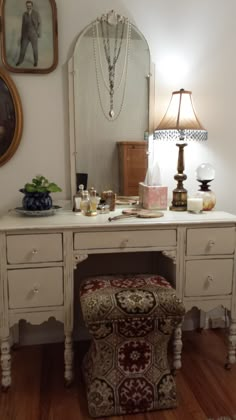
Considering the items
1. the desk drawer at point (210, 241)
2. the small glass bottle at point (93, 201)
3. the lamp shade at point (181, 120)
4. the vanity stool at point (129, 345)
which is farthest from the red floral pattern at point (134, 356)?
the lamp shade at point (181, 120)

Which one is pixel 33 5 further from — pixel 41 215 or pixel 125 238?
pixel 125 238

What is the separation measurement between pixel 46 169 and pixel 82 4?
2.99 ft

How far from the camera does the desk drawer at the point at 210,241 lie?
1.77 metres

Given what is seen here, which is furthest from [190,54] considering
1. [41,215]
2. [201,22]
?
[41,215]

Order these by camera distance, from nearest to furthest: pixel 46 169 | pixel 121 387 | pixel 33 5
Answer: pixel 121 387, pixel 33 5, pixel 46 169

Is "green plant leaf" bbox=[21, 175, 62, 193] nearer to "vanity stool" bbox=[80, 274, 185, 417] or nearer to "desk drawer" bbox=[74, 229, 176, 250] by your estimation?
"desk drawer" bbox=[74, 229, 176, 250]

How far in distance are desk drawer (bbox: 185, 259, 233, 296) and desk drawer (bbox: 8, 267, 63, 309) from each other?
2.08 ft

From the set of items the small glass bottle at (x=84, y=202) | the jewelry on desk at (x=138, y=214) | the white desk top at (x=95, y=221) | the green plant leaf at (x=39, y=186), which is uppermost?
the green plant leaf at (x=39, y=186)

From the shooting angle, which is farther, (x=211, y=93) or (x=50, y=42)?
(x=211, y=93)

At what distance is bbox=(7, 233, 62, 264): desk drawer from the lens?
5.31 feet

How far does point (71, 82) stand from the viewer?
199 centimetres

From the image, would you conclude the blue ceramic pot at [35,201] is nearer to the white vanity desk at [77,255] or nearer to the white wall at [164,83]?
the white vanity desk at [77,255]

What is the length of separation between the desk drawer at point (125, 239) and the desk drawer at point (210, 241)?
0.31 ft

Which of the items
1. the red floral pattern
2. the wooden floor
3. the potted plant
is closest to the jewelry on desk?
the potted plant
